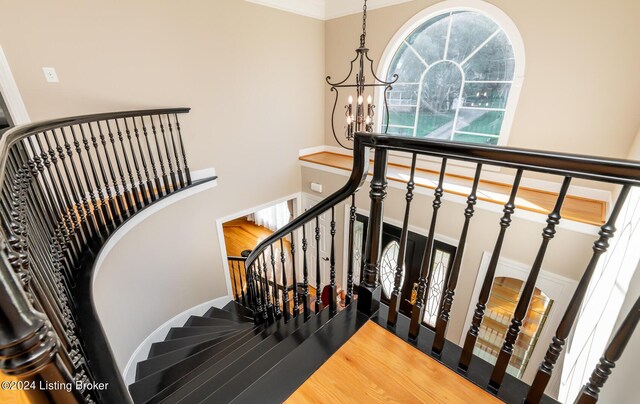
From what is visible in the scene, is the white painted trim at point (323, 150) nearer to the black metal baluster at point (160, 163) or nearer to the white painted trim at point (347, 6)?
the white painted trim at point (347, 6)

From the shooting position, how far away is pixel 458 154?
916mm

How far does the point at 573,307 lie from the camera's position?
82 cm

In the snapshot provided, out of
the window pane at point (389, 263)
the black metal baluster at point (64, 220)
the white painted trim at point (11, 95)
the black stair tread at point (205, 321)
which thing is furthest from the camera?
the window pane at point (389, 263)

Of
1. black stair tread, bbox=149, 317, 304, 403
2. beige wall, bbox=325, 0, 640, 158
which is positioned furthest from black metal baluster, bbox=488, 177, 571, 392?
beige wall, bbox=325, 0, 640, 158

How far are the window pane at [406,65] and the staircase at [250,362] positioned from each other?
3.89 m

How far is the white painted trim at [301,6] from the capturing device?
405 cm

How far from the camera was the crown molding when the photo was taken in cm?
405

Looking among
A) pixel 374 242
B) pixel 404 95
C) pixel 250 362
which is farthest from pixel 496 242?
pixel 404 95

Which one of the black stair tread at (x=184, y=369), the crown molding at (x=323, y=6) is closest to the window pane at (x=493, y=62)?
the crown molding at (x=323, y=6)

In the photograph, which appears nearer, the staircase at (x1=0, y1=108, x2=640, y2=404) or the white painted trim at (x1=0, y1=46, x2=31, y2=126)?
the staircase at (x1=0, y1=108, x2=640, y2=404)

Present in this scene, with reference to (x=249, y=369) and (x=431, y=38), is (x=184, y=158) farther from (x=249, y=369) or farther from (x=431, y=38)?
(x=431, y=38)

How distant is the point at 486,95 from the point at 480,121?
0.33m

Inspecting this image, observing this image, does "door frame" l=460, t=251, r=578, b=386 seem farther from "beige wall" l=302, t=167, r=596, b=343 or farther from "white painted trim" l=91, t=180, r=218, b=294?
"white painted trim" l=91, t=180, r=218, b=294

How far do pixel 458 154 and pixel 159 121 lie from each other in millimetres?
3569
